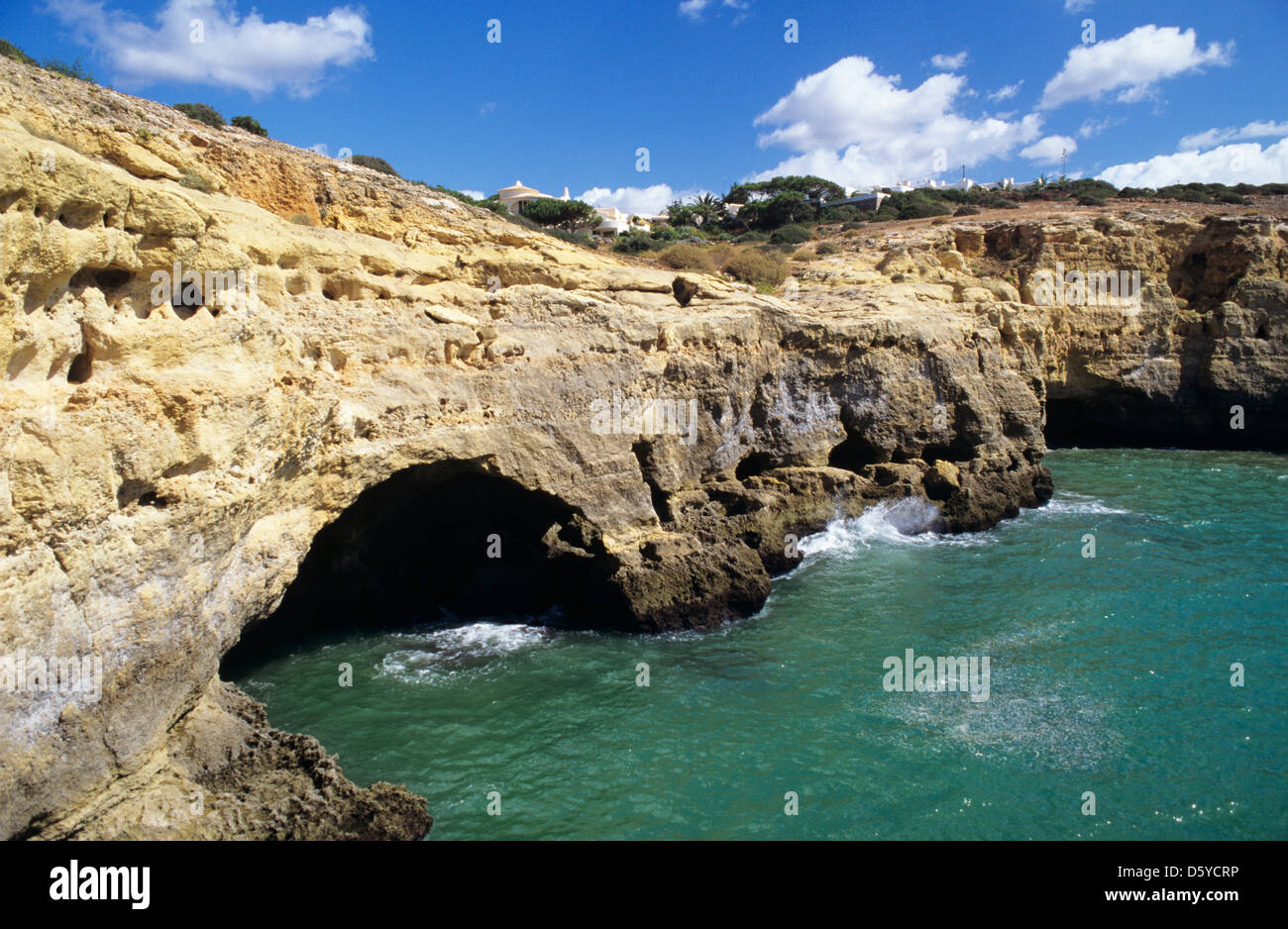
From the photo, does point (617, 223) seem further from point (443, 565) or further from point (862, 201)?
point (443, 565)

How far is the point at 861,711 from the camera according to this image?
405 inches

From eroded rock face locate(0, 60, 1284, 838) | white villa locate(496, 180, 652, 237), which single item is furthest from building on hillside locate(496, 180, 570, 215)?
eroded rock face locate(0, 60, 1284, 838)

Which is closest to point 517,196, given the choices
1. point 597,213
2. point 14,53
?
point 597,213

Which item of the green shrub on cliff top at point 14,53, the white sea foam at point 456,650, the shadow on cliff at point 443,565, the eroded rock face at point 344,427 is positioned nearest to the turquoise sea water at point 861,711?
the white sea foam at point 456,650

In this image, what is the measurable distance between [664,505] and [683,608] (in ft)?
7.06

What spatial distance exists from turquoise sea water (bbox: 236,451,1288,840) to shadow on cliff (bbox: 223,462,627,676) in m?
0.71

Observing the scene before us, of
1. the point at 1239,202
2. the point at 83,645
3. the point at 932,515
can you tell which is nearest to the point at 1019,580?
the point at 932,515

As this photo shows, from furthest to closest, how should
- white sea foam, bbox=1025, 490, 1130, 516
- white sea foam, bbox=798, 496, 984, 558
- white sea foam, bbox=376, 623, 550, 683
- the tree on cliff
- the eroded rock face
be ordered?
1. the tree on cliff
2. white sea foam, bbox=1025, 490, 1130, 516
3. white sea foam, bbox=798, 496, 984, 558
4. white sea foam, bbox=376, 623, 550, 683
5. the eroded rock face

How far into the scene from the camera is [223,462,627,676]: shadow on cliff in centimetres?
1338

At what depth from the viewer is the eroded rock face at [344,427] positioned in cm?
716

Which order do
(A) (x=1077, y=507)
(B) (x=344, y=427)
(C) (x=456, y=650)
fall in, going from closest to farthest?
(B) (x=344, y=427), (C) (x=456, y=650), (A) (x=1077, y=507)

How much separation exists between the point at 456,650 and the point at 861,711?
610 centimetres

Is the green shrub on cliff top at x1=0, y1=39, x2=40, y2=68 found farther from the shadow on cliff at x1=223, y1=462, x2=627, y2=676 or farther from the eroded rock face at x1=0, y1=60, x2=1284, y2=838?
the shadow on cliff at x1=223, y1=462, x2=627, y2=676
